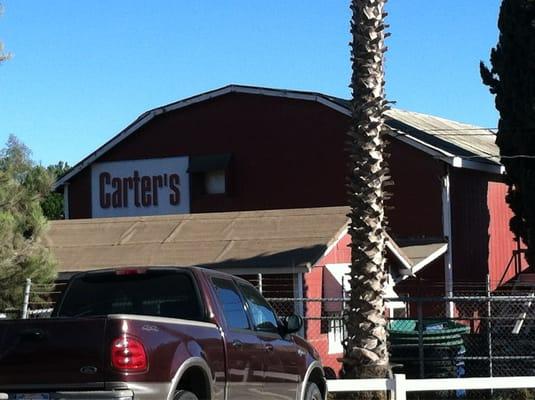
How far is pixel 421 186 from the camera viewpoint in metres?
26.6

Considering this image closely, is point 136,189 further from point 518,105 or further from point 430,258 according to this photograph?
point 518,105

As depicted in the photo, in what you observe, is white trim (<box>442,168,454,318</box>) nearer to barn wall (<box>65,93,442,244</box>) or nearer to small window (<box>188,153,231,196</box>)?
barn wall (<box>65,93,442,244</box>)

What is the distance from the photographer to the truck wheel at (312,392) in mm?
10009

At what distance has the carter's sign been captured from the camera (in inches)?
1171

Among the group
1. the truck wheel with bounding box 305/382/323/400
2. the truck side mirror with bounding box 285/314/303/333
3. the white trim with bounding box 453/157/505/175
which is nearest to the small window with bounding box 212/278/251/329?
the truck side mirror with bounding box 285/314/303/333

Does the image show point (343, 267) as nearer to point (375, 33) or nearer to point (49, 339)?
point (375, 33)

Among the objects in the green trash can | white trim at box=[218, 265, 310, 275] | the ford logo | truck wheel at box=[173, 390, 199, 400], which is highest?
white trim at box=[218, 265, 310, 275]

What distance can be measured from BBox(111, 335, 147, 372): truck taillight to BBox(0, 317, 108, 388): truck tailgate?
0.28 ft

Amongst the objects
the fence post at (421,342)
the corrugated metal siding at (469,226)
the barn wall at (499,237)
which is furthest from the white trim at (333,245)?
the barn wall at (499,237)

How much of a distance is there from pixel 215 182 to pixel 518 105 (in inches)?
375

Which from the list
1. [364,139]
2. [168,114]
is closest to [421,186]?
[168,114]

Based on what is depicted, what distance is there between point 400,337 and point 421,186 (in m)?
9.48

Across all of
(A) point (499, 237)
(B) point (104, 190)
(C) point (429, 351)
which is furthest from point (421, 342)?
(B) point (104, 190)

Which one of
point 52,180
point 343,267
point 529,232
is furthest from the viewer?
point 529,232
